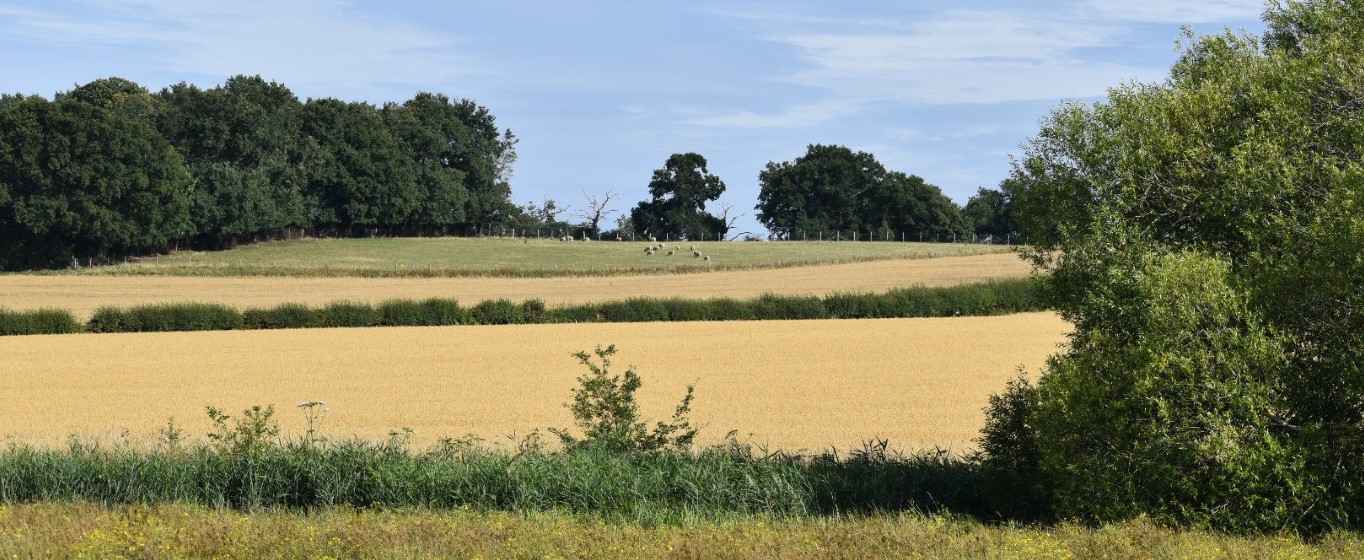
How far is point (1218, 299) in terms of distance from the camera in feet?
40.9

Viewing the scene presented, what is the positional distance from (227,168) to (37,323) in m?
60.0

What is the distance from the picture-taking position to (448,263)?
101250 mm

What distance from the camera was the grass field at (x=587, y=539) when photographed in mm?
11164

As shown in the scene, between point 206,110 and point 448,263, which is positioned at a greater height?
point 206,110

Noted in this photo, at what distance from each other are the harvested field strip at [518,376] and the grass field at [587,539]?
7.59 m

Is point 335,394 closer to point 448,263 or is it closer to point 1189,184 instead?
point 1189,184

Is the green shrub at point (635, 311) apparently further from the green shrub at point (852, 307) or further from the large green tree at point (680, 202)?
the large green tree at point (680, 202)

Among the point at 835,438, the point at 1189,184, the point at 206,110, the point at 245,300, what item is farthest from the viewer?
the point at 206,110

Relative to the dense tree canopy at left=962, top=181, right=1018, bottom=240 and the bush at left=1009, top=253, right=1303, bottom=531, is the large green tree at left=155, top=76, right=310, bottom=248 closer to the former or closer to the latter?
the dense tree canopy at left=962, top=181, right=1018, bottom=240

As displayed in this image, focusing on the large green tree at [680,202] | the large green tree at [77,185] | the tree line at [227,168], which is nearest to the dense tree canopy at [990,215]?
the large green tree at [680,202]

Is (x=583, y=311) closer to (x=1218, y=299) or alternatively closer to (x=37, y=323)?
(x=37, y=323)

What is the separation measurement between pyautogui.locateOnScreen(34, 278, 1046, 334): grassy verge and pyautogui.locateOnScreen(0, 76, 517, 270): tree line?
44.7 meters

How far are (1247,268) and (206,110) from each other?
111 m

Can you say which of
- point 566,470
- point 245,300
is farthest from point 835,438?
point 245,300
